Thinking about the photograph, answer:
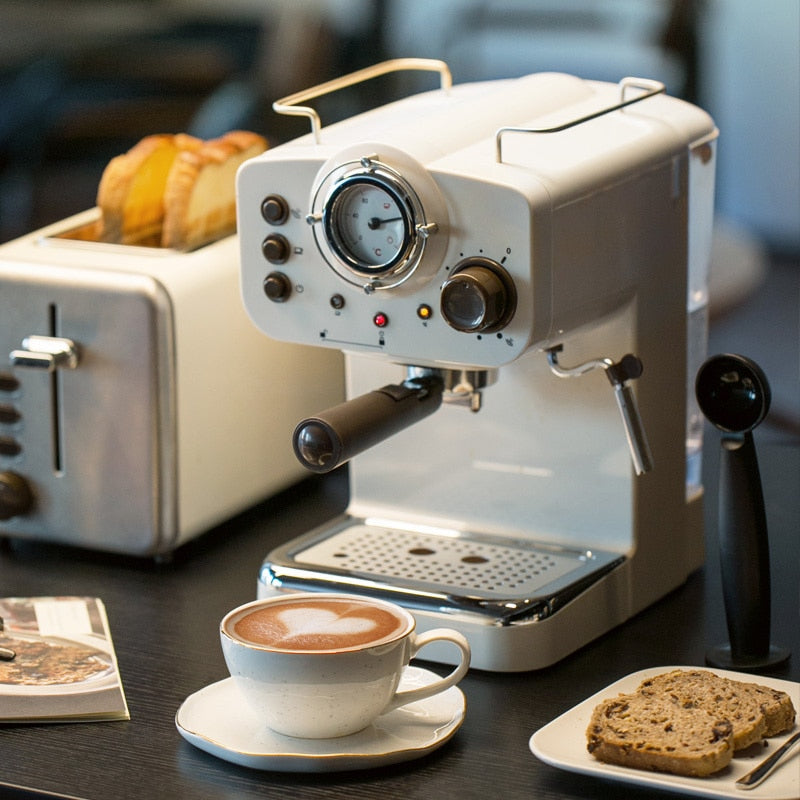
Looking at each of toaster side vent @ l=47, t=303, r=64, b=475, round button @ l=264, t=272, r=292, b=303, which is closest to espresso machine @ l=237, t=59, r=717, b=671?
round button @ l=264, t=272, r=292, b=303

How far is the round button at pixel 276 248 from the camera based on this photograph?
3.26ft

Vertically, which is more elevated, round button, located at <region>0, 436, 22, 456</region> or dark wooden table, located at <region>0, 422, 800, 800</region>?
round button, located at <region>0, 436, 22, 456</region>

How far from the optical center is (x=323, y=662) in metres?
0.85

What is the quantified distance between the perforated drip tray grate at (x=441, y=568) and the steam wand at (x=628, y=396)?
0.34ft

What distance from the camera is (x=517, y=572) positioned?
108cm

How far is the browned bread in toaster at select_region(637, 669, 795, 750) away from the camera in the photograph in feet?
2.83

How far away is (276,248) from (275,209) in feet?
0.08

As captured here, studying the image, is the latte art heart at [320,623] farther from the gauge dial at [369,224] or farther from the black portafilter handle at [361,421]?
the gauge dial at [369,224]

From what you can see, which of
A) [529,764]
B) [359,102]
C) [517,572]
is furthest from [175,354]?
[359,102]

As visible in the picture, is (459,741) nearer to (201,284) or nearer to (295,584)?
(295,584)

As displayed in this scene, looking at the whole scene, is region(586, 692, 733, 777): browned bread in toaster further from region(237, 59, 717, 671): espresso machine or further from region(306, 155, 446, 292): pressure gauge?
region(306, 155, 446, 292): pressure gauge

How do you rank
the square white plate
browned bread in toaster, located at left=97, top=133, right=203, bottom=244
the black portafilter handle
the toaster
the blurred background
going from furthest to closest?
the blurred background
browned bread in toaster, located at left=97, top=133, right=203, bottom=244
the toaster
the black portafilter handle
the square white plate

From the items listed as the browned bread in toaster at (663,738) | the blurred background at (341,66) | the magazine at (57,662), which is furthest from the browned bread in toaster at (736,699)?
the blurred background at (341,66)

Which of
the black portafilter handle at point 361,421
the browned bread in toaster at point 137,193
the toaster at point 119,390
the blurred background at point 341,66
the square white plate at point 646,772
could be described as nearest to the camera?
the square white plate at point 646,772
